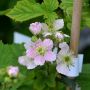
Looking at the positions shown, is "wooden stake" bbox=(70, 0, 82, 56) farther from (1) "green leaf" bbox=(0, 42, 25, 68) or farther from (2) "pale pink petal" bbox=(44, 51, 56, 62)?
(1) "green leaf" bbox=(0, 42, 25, 68)

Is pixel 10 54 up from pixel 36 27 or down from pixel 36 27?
down

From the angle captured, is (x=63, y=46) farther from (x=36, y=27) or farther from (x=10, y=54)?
(x=10, y=54)

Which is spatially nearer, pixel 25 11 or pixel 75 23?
pixel 75 23

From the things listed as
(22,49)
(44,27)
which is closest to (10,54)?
(22,49)

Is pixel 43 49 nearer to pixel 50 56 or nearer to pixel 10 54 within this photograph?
pixel 50 56

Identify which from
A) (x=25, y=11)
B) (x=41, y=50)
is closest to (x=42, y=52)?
(x=41, y=50)

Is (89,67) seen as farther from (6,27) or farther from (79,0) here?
(6,27)
